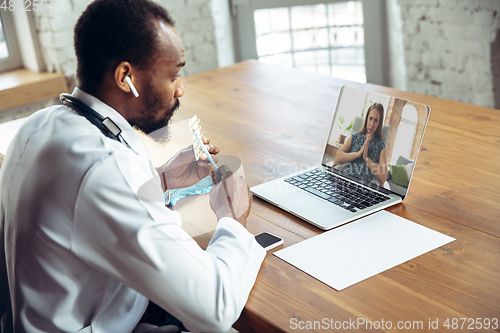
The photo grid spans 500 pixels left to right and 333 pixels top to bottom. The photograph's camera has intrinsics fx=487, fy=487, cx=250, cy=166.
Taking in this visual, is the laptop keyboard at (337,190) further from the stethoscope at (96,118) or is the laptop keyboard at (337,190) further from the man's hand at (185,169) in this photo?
the stethoscope at (96,118)

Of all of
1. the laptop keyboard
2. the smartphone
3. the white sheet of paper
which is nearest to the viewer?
the white sheet of paper

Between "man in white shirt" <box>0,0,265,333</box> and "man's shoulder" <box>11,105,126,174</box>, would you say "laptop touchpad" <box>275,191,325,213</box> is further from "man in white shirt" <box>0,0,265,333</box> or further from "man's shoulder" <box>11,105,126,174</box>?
"man's shoulder" <box>11,105,126,174</box>

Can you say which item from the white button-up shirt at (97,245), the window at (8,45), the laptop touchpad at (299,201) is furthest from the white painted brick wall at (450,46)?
the window at (8,45)

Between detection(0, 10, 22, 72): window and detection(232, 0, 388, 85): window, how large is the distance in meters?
1.60

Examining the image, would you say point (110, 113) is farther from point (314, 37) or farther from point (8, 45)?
point (314, 37)

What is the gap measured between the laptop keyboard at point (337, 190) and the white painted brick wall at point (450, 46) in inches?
73.6

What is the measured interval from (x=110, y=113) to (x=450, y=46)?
2.47 m

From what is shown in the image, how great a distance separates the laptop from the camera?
109 cm

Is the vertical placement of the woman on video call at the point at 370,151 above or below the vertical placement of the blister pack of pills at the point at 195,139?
below

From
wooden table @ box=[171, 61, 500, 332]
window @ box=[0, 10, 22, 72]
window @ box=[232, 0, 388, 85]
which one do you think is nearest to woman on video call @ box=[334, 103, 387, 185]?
wooden table @ box=[171, 61, 500, 332]

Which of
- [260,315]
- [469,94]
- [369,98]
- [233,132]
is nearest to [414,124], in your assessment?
[369,98]

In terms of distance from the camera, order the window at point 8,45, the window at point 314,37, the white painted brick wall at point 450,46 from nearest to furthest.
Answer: the white painted brick wall at point 450,46
the window at point 8,45
the window at point 314,37

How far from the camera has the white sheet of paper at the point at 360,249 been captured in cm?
89

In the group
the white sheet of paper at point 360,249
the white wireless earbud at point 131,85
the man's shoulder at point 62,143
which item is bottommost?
the white sheet of paper at point 360,249
